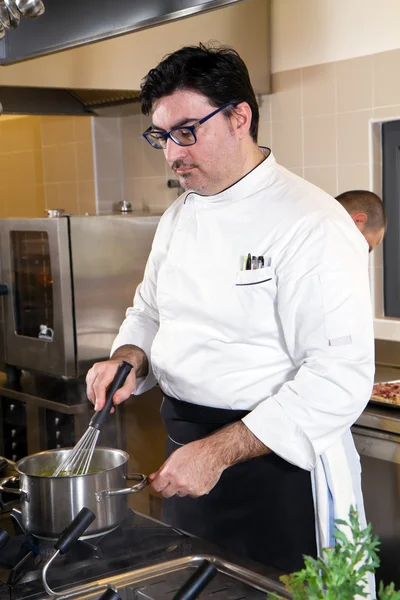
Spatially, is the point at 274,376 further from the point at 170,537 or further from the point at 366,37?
the point at 366,37

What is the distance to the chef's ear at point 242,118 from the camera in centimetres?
151

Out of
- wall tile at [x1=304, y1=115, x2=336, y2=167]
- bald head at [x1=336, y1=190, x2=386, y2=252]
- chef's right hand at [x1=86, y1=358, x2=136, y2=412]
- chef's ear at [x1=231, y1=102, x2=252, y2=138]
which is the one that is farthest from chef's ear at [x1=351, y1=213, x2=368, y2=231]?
chef's right hand at [x1=86, y1=358, x2=136, y2=412]

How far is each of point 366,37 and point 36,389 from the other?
5.49 ft

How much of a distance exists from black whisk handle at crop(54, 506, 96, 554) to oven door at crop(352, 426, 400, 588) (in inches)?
51.7

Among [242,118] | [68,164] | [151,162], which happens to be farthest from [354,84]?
[68,164]

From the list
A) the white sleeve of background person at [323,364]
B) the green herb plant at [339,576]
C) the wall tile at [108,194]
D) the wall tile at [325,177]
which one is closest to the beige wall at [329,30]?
the wall tile at [325,177]

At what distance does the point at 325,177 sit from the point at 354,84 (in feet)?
1.05

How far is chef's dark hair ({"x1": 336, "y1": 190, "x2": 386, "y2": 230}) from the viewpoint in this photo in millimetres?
2434

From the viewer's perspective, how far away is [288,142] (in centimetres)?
292

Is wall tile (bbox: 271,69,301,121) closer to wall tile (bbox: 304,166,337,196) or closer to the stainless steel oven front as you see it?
wall tile (bbox: 304,166,337,196)

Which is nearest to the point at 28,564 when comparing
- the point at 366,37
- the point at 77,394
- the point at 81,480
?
the point at 81,480

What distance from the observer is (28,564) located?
1166mm

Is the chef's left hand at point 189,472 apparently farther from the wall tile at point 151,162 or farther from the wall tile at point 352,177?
the wall tile at point 151,162

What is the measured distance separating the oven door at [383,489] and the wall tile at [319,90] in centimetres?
113
